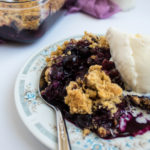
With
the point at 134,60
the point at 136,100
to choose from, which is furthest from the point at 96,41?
the point at 136,100

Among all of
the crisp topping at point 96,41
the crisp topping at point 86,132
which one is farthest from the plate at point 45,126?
the crisp topping at point 96,41

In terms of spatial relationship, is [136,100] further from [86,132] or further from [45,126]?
[45,126]

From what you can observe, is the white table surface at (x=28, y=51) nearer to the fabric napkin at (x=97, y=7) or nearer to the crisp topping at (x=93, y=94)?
the fabric napkin at (x=97, y=7)

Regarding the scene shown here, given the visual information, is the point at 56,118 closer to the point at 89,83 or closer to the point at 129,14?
the point at 89,83

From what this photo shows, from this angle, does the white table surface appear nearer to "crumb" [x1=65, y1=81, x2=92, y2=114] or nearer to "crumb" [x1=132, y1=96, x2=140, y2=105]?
"crumb" [x1=65, y1=81, x2=92, y2=114]

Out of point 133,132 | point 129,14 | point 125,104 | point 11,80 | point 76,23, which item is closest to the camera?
point 133,132

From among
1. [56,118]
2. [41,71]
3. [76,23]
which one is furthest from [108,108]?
[76,23]
